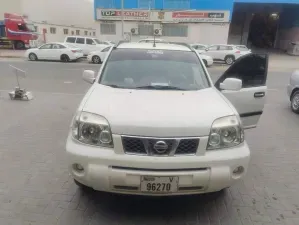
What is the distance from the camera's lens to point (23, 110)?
715 centimetres

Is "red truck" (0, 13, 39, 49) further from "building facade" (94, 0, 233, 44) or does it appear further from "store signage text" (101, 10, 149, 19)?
"store signage text" (101, 10, 149, 19)

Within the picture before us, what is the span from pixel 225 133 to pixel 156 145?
722 mm

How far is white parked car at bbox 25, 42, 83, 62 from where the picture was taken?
64.5 ft

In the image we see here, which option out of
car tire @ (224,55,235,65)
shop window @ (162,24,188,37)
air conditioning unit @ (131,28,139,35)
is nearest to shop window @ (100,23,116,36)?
air conditioning unit @ (131,28,139,35)

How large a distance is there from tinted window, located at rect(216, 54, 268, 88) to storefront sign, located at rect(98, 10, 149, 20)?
91.2 ft

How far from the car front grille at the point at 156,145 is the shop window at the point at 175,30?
98.0ft

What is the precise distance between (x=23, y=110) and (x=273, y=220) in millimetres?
6223

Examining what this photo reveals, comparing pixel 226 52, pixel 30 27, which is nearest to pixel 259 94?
pixel 226 52

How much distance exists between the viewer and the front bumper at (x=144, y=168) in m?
2.57

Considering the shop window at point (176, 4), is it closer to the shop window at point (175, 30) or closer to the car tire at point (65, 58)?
the shop window at point (175, 30)

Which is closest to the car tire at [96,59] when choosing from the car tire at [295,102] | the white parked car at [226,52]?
the white parked car at [226,52]

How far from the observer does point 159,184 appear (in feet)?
8.59

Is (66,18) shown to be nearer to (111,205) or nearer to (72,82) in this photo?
(72,82)

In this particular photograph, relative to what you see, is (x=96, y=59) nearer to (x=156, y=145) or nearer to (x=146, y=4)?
(x=146, y=4)
